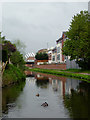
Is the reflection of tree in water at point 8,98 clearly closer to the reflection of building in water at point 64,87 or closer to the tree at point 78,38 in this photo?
the reflection of building in water at point 64,87

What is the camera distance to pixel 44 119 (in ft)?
26.9

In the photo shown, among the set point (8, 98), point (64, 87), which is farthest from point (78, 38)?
point (8, 98)

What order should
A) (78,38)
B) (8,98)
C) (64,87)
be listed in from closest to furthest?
1. (8,98)
2. (64,87)
3. (78,38)

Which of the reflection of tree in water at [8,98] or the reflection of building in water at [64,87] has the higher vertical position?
the reflection of tree in water at [8,98]

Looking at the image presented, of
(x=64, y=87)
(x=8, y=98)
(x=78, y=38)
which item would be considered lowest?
(x=64, y=87)

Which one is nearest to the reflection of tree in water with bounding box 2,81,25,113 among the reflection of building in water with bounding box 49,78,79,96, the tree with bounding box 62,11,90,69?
the reflection of building in water with bounding box 49,78,79,96

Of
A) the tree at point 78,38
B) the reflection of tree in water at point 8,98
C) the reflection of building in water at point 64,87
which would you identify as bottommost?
the reflection of building in water at point 64,87

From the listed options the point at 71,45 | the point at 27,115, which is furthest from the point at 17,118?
the point at 71,45

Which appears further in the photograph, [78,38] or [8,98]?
[78,38]

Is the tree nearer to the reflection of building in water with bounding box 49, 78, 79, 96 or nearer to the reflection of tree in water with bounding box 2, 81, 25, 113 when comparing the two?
the reflection of building in water with bounding box 49, 78, 79, 96

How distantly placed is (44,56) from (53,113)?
330 feet

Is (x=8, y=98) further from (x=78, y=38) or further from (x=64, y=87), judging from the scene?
(x=78, y=38)

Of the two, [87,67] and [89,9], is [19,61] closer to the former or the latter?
[87,67]

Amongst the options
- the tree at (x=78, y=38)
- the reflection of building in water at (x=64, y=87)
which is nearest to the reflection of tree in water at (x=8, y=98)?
the reflection of building in water at (x=64, y=87)
